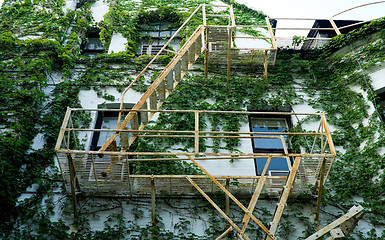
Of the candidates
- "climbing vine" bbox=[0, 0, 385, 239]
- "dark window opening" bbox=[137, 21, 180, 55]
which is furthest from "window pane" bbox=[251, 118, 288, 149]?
"dark window opening" bbox=[137, 21, 180, 55]

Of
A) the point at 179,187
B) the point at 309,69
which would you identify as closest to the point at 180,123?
the point at 179,187

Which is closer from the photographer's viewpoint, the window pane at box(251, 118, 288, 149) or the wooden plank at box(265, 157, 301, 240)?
the wooden plank at box(265, 157, 301, 240)

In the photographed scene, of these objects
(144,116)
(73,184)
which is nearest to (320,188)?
(144,116)

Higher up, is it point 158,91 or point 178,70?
point 178,70

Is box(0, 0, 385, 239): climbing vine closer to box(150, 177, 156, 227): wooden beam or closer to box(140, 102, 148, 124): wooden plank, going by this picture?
box(150, 177, 156, 227): wooden beam

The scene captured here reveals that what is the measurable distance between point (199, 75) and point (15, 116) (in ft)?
20.0

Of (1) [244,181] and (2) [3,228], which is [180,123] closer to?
(1) [244,181]

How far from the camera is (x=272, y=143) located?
1234cm

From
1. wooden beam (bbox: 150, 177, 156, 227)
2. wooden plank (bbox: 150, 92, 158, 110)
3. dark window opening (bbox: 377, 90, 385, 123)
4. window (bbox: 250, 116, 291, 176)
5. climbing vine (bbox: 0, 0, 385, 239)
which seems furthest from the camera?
dark window opening (bbox: 377, 90, 385, 123)

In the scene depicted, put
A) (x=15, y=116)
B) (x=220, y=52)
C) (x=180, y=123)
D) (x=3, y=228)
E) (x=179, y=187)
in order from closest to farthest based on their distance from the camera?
(x=3, y=228)
(x=179, y=187)
(x=15, y=116)
(x=180, y=123)
(x=220, y=52)

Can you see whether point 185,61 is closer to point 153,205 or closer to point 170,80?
point 170,80

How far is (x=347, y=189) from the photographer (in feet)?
34.1

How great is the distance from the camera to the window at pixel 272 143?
11461 mm

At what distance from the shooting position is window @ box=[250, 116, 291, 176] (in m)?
11.5
